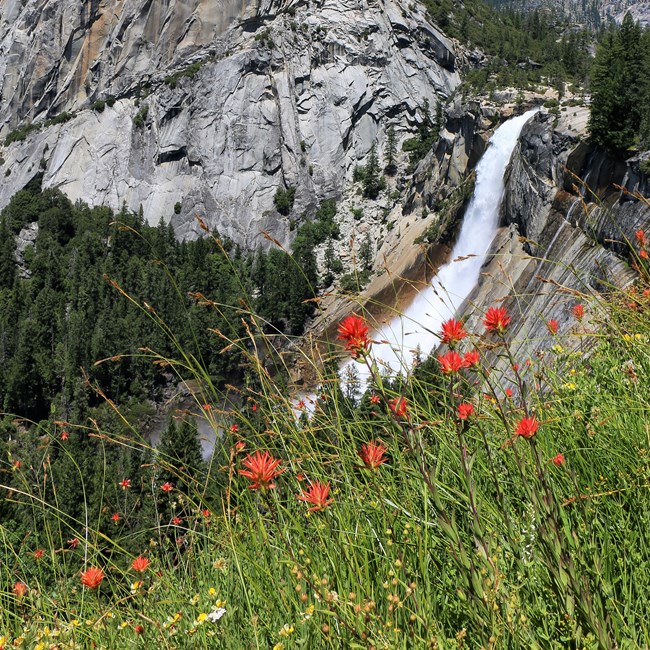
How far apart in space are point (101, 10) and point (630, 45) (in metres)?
87.3

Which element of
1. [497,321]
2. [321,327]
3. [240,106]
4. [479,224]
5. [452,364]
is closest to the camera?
[452,364]

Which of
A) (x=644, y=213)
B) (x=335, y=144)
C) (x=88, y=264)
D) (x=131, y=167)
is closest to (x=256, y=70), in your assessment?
(x=335, y=144)

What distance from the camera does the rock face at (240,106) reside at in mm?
70625

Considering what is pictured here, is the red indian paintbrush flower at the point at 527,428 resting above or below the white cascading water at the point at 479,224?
above

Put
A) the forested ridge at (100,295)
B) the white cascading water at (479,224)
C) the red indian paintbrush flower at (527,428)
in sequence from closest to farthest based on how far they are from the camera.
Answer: the red indian paintbrush flower at (527,428), the white cascading water at (479,224), the forested ridge at (100,295)

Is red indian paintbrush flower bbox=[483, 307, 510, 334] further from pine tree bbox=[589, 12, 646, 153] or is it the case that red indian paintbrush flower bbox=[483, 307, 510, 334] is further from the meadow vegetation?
pine tree bbox=[589, 12, 646, 153]

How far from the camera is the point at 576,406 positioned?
8.27 ft

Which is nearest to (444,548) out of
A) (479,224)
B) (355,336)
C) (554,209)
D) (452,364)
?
(452,364)

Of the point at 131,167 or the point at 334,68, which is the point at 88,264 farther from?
the point at 334,68

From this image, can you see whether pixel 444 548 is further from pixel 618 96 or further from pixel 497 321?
pixel 618 96

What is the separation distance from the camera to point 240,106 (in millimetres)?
72312

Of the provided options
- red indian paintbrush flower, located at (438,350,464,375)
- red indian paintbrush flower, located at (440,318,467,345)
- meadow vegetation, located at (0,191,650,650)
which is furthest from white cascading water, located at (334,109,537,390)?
red indian paintbrush flower, located at (438,350,464,375)

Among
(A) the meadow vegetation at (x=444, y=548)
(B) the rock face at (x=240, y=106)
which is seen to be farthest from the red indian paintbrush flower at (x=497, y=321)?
(B) the rock face at (x=240, y=106)

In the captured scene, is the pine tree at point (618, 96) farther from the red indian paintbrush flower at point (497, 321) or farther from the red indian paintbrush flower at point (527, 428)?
the red indian paintbrush flower at point (527, 428)
